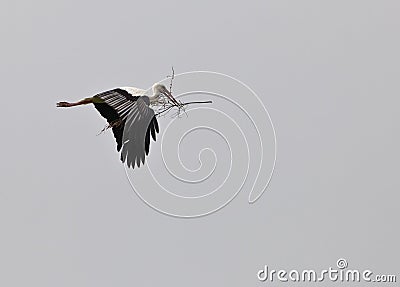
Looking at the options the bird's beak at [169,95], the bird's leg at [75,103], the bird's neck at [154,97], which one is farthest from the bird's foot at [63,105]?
the bird's beak at [169,95]

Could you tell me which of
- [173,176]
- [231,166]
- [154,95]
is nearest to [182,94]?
[154,95]

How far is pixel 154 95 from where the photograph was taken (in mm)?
9547

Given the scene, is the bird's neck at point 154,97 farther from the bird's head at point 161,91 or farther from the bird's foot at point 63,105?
the bird's foot at point 63,105

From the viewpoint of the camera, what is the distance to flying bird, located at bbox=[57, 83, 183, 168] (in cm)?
944

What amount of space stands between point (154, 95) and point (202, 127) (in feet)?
7.77

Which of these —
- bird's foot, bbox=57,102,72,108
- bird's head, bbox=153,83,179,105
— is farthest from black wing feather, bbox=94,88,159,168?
bird's foot, bbox=57,102,72,108

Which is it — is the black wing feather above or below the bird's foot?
below

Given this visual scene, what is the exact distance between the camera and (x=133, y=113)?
944 cm

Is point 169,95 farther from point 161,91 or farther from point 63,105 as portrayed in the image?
point 63,105

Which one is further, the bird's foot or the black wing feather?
the bird's foot

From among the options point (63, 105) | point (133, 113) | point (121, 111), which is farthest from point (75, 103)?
point (133, 113)

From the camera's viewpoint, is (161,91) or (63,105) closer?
(161,91)

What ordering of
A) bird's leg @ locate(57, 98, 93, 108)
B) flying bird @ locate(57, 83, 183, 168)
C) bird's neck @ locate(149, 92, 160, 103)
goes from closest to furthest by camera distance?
flying bird @ locate(57, 83, 183, 168) < bird's neck @ locate(149, 92, 160, 103) < bird's leg @ locate(57, 98, 93, 108)

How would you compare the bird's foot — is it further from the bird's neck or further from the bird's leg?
the bird's neck
